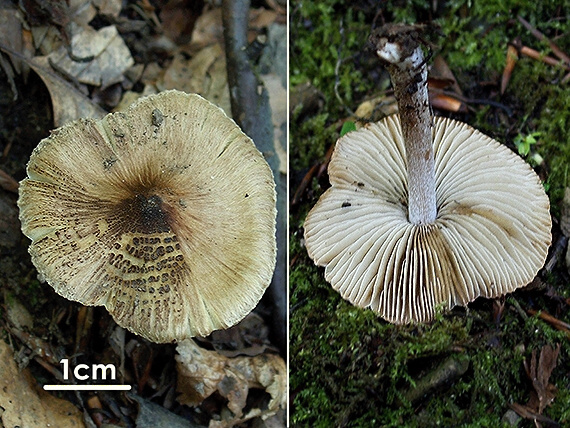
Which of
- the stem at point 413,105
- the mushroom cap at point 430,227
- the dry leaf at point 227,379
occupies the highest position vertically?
the stem at point 413,105

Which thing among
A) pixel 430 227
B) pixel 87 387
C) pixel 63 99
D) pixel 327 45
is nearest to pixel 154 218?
pixel 87 387

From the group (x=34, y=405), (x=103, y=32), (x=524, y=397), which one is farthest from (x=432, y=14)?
(x=34, y=405)

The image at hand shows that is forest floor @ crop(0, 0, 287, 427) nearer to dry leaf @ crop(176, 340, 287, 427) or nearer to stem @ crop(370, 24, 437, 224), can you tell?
dry leaf @ crop(176, 340, 287, 427)

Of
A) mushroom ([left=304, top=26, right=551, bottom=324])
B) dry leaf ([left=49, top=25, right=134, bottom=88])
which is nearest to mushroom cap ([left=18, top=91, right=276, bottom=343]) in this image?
mushroom ([left=304, top=26, right=551, bottom=324])

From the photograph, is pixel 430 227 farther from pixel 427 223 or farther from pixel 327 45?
pixel 327 45

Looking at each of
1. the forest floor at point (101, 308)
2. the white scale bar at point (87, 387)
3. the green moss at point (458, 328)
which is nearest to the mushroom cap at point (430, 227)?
the green moss at point (458, 328)

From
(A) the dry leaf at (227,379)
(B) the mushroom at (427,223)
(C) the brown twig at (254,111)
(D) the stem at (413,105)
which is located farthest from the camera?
(C) the brown twig at (254,111)

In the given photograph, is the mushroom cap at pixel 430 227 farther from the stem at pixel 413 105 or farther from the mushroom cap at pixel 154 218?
the mushroom cap at pixel 154 218

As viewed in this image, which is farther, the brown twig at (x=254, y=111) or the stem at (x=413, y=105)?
the brown twig at (x=254, y=111)

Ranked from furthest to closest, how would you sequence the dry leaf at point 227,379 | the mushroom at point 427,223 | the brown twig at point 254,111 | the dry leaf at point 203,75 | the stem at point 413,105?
1. the dry leaf at point 203,75
2. the brown twig at point 254,111
3. the dry leaf at point 227,379
4. the mushroom at point 427,223
5. the stem at point 413,105
